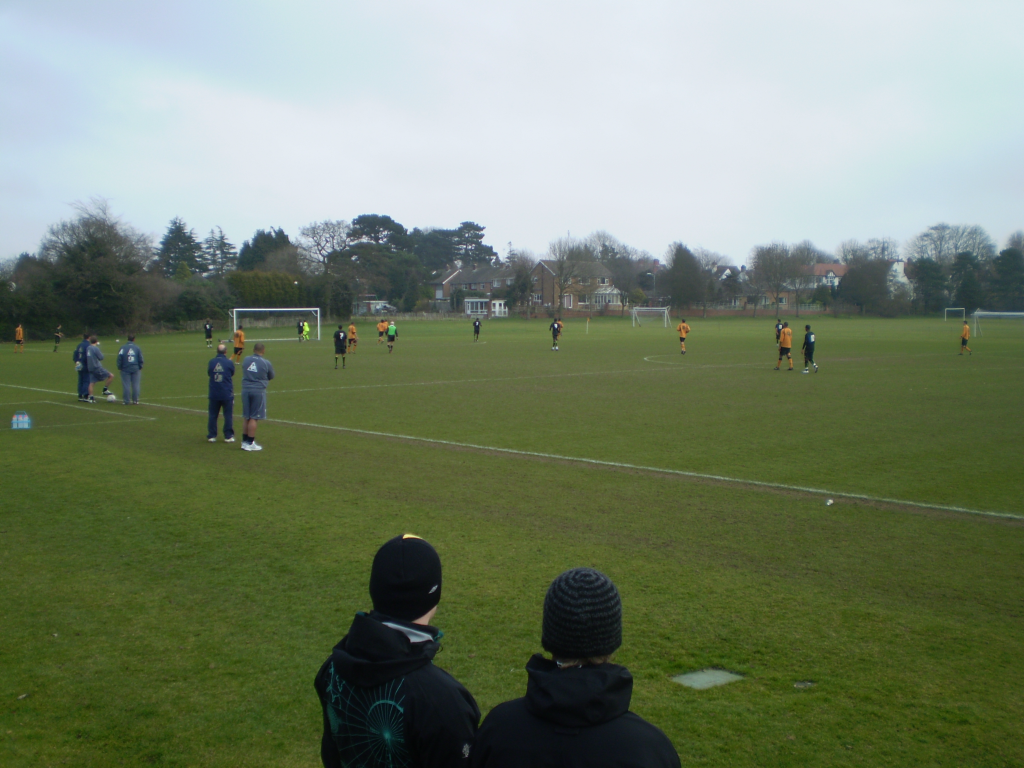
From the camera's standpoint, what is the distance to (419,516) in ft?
29.6

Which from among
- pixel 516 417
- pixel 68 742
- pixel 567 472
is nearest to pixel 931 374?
pixel 516 417

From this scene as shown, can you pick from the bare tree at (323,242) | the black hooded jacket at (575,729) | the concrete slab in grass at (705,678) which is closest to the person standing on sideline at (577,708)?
the black hooded jacket at (575,729)

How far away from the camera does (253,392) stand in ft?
43.5

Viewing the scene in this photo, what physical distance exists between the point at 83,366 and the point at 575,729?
21.7 metres

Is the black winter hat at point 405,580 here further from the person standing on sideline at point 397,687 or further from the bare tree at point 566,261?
the bare tree at point 566,261

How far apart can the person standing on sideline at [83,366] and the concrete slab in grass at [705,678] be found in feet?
63.0

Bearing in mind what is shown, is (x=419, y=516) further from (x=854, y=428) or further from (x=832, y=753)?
(x=854, y=428)

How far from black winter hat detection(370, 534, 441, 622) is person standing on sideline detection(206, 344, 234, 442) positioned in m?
12.0

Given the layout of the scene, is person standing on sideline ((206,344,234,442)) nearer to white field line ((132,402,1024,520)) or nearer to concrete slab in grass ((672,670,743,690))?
white field line ((132,402,1024,520))

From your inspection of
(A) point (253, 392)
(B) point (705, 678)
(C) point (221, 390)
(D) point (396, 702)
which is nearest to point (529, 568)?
(B) point (705, 678)

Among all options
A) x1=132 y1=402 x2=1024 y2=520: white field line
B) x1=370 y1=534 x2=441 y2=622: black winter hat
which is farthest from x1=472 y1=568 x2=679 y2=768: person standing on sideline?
x1=132 y1=402 x2=1024 y2=520: white field line

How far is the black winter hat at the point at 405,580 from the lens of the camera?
2.44 m

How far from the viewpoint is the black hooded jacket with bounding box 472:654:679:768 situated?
2.00 m

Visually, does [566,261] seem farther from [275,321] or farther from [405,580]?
[405,580]
